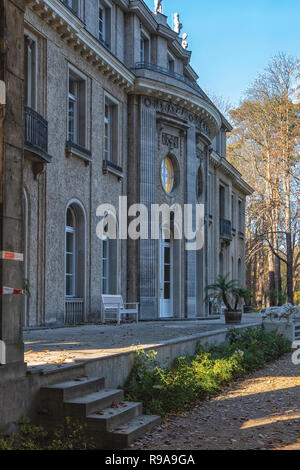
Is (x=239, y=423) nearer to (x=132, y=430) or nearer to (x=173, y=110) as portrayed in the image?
(x=132, y=430)

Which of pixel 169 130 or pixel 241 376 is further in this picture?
pixel 169 130

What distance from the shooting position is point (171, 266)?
2255 centimetres

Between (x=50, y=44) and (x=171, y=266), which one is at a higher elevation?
(x=50, y=44)

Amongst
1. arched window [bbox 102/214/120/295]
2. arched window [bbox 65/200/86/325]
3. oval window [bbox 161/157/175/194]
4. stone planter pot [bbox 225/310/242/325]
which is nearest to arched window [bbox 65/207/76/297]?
arched window [bbox 65/200/86/325]

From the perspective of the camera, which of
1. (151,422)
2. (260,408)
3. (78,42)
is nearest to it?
(151,422)

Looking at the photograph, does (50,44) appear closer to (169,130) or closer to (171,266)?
(169,130)

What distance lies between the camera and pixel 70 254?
16.9 m

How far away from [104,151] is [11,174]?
1309 centimetres

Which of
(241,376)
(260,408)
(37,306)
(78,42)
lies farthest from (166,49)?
(260,408)

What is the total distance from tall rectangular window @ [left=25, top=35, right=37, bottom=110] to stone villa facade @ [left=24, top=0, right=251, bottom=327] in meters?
0.03

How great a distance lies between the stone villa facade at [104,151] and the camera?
14602 mm

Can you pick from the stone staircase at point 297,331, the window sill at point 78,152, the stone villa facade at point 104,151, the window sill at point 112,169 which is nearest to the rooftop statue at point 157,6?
the stone villa facade at point 104,151

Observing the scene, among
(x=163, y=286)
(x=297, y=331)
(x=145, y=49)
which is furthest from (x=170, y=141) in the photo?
(x=297, y=331)

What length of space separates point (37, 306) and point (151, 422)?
781 centimetres
